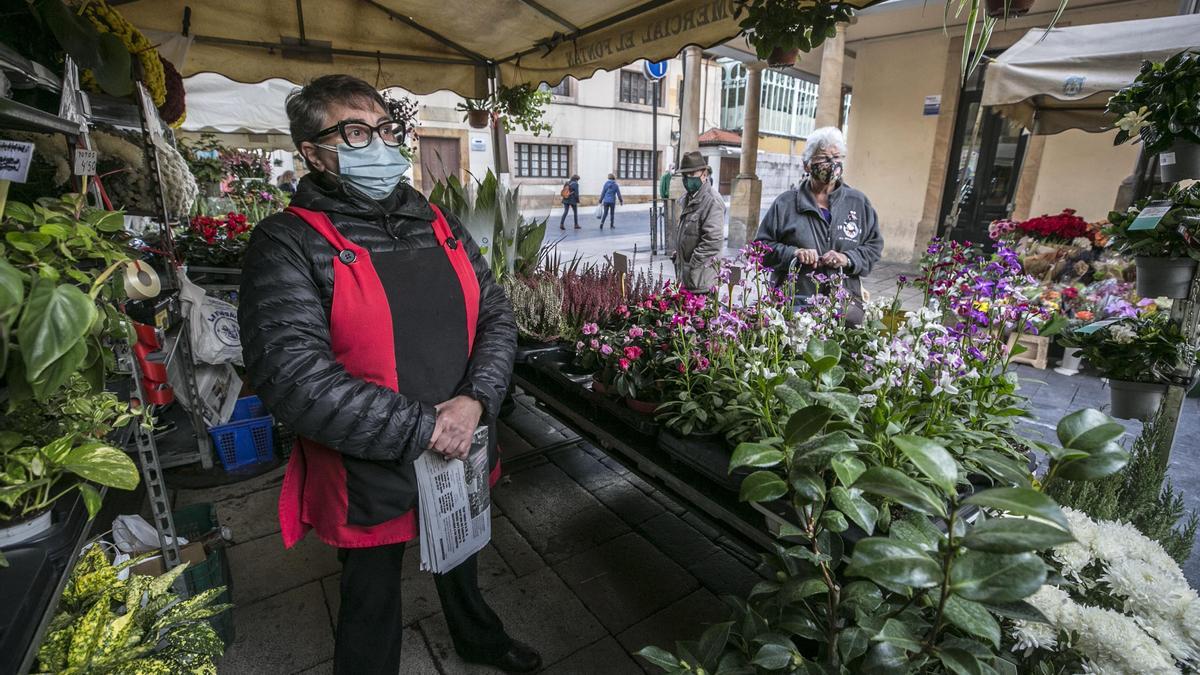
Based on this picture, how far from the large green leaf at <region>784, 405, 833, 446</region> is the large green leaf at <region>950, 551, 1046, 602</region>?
264 mm

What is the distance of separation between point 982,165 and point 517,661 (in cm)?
994

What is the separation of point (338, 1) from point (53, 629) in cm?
381

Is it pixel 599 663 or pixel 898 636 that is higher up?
pixel 898 636

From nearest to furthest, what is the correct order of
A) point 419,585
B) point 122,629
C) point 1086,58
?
point 122,629
point 419,585
point 1086,58

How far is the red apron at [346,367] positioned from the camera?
4.80ft

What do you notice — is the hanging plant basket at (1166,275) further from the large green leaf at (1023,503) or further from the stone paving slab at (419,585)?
the stone paving slab at (419,585)

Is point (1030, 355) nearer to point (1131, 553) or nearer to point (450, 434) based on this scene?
point (1131, 553)

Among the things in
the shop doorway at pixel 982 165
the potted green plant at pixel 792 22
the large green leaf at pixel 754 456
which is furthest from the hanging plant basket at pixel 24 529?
the shop doorway at pixel 982 165

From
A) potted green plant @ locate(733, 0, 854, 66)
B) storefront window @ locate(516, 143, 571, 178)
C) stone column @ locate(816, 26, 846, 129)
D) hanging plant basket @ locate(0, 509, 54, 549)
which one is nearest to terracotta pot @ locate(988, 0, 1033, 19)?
potted green plant @ locate(733, 0, 854, 66)

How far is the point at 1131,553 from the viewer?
1.28 metres

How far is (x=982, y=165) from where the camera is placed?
8602mm

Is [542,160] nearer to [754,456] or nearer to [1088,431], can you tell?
[754,456]

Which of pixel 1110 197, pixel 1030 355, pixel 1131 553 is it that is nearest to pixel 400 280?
pixel 1131 553

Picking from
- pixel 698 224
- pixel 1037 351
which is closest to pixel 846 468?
pixel 698 224
